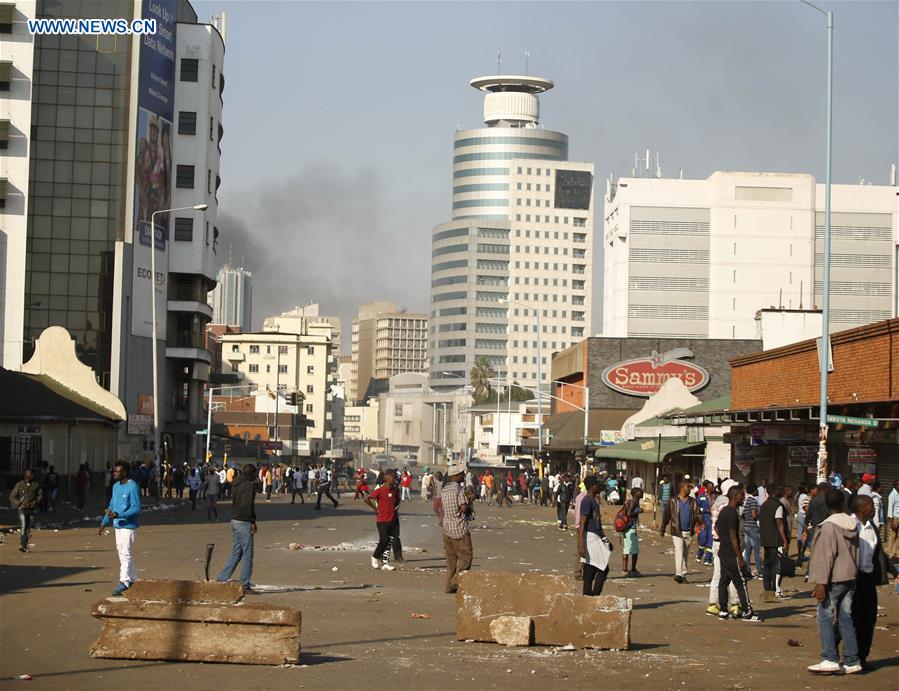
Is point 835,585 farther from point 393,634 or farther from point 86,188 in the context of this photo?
point 86,188

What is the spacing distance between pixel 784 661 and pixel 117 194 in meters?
68.7

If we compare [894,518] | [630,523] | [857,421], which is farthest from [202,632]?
[894,518]

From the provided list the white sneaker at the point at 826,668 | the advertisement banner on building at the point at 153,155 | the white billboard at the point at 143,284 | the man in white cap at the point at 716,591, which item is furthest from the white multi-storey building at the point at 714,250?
the white sneaker at the point at 826,668

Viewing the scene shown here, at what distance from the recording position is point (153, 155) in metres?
78.6

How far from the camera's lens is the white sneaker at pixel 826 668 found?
12250mm

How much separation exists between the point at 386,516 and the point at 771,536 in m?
Result: 6.29

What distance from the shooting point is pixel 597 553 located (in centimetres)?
1658

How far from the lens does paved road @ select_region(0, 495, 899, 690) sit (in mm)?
11539

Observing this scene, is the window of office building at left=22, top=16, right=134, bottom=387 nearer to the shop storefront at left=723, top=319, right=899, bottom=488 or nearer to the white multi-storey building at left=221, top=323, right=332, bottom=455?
the shop storefront at left=723, top=319, right=899, bottom=488

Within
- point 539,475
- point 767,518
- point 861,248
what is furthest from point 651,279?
point 767,518

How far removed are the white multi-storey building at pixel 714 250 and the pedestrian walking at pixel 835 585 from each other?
A: 121178 mm

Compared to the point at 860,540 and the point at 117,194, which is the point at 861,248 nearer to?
the point at 117,194

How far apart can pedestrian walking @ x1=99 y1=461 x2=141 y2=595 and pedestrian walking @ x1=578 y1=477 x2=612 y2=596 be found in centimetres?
563

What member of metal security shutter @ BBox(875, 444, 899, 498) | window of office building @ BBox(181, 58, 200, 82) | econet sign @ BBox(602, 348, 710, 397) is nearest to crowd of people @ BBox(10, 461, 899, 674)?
metal security shutter @ BBox(875, 444, 899, 498)
